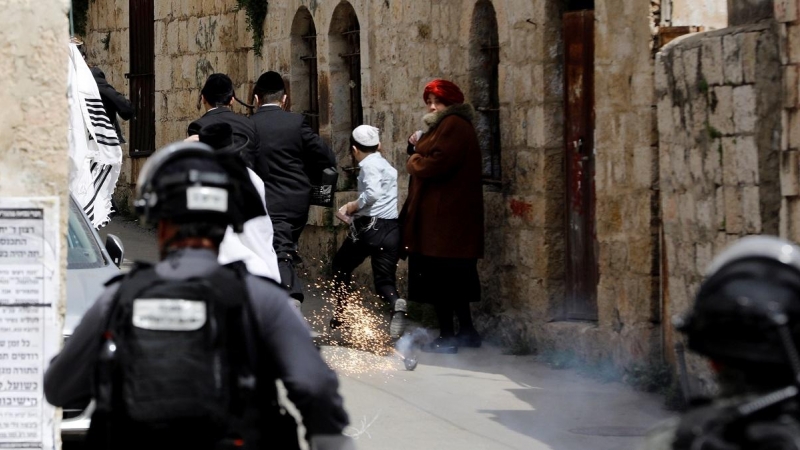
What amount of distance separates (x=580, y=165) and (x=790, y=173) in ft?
10.7

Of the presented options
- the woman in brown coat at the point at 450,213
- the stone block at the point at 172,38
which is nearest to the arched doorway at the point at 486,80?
the woman in brown coat at the point at 450,213

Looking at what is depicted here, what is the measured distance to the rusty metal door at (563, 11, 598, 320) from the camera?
390 inches

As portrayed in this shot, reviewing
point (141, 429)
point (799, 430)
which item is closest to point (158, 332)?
point (141, 429)

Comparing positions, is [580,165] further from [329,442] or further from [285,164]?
[329,442]

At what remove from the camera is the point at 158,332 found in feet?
10.5

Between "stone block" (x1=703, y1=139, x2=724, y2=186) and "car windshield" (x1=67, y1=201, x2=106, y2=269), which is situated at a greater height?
"stone block" (x1=703, y1=139, x2=724, y2=186)

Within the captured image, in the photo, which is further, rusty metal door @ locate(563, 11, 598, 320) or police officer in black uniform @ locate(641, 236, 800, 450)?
rusty metal door @ locate(563, 11, 598, 320)

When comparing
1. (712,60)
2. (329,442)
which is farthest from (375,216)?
(329,442)

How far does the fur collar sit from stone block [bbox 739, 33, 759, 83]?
10.9 ft

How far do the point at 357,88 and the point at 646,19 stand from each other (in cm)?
549

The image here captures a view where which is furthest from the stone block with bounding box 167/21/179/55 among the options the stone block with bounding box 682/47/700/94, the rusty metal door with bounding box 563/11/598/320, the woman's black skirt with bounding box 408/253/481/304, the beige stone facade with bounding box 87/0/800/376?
the stone block with bounding box 682/47/700/94

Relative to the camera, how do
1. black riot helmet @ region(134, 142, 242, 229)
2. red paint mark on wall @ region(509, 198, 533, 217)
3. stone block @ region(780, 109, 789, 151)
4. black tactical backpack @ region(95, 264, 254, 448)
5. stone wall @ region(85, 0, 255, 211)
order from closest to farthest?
black tactical backpack @ region(95, 264, 254, 448), black riot helmet @ region(134, 142, 242, 229), stone block @ region(780, 109, 789, 151), red paint mark on wall @ region(509, 198, 533, 217), stone wall @ region(85, 0, 255, 211)

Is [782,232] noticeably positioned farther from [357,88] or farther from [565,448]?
[357,88]

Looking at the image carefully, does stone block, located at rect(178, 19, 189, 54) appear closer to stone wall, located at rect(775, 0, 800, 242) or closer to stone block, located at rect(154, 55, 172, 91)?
stone block, located at rect(154, 55, 172, 91)
